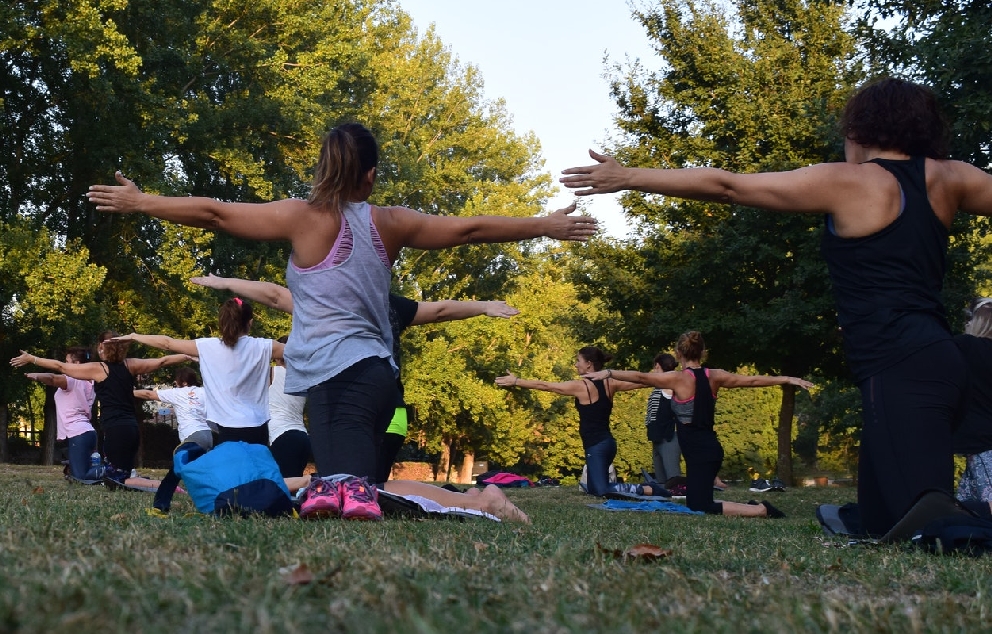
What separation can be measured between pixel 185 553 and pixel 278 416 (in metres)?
7.88

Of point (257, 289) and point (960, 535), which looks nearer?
point (960, 535)

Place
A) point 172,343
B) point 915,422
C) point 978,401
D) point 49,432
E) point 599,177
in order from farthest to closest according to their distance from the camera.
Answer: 1. point 49,432
2. point 172,343
3. point 978,401
4. point 599,177
5. point 915,422

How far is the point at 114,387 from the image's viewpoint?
15.0 m

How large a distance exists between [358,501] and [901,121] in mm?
3408

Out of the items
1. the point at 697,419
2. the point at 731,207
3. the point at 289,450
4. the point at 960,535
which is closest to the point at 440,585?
the point at 960,535

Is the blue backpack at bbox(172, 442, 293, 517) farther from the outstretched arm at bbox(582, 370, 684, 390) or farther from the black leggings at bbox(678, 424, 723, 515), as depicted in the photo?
the black leggings at bbox(678, 424, 723, 515)

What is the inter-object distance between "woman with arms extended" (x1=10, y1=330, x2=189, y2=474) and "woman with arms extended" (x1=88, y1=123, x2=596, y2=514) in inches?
339

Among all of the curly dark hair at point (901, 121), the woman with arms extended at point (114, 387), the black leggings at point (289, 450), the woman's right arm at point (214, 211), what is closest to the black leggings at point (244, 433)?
the black leggings at point (289, 450)

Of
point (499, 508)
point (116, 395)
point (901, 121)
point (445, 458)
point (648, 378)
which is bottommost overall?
point (445, 458)

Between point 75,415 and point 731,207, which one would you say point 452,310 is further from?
point 731,207

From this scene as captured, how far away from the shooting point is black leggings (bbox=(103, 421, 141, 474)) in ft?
49.9

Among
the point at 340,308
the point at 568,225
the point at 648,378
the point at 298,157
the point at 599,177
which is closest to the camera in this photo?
the point at 599,177

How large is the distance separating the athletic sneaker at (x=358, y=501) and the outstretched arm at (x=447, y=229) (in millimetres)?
1435

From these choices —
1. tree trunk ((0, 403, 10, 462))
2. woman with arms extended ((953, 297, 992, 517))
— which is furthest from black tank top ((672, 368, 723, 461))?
tree trunk ((0, 403, 10, 462))
